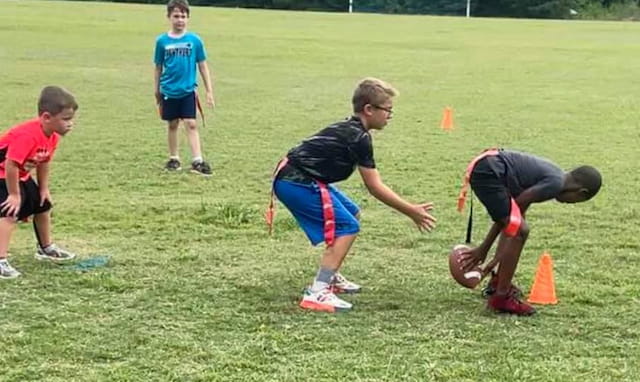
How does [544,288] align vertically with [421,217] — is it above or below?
below

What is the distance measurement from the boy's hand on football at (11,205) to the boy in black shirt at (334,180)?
58.3 inches

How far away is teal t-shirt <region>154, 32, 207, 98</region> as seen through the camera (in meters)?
9.79

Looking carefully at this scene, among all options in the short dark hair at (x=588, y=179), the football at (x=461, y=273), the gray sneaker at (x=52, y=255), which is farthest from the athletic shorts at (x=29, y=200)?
the short dark hair at (x=588, y=179)

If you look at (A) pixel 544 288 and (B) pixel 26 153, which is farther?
(B) pixel 26 153

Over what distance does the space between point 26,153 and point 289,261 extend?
1.75 meters

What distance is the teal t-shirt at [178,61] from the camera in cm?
979

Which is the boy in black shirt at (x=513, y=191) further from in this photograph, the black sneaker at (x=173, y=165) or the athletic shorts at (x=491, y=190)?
the black sneaker at (x=173, y=165)

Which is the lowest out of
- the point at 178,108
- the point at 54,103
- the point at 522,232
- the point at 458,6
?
the point at 458,6

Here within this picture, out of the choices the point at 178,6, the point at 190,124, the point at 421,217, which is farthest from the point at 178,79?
the point at 421,217

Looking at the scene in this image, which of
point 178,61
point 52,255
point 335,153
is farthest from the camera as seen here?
point 178,61

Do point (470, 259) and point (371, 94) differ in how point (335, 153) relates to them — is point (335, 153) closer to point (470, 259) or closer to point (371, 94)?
point (371, 94)

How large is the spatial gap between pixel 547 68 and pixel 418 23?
23.6 metres

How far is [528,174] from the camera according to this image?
17.7 ft

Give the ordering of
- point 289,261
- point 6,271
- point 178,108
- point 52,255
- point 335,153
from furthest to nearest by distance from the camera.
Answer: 1. point 178,108
2. point 289,261
3. point 52,255
4. point 6,271
5. point 335,153
